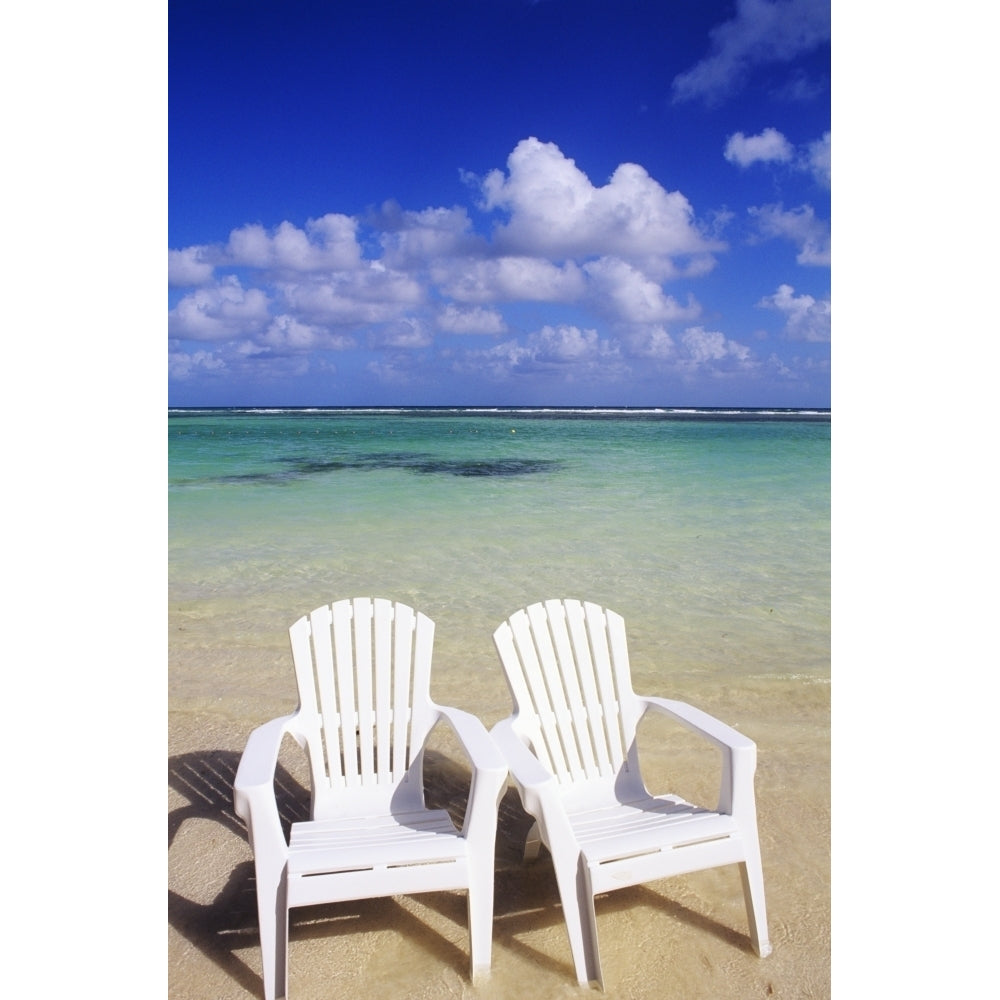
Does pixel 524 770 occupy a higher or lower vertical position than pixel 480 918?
higher

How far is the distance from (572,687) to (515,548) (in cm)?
616

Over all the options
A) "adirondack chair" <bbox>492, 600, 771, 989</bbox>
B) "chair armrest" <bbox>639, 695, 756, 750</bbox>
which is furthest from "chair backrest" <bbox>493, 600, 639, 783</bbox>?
"chair armrest" <bbox>639, 695, 756, 750</bbox>

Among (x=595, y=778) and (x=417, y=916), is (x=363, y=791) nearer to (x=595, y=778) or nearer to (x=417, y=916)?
(x=417, y=916)

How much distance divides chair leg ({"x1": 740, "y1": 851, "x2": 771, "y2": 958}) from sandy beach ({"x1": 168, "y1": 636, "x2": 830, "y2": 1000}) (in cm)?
5

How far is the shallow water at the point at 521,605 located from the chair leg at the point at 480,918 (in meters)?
0.08

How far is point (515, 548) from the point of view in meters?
9.20

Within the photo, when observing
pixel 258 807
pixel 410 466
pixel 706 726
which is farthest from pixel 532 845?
pixel 410 466

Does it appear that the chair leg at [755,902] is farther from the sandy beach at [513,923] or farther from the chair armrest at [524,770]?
the chair armrest at [524,770]

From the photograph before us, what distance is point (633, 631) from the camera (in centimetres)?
597
